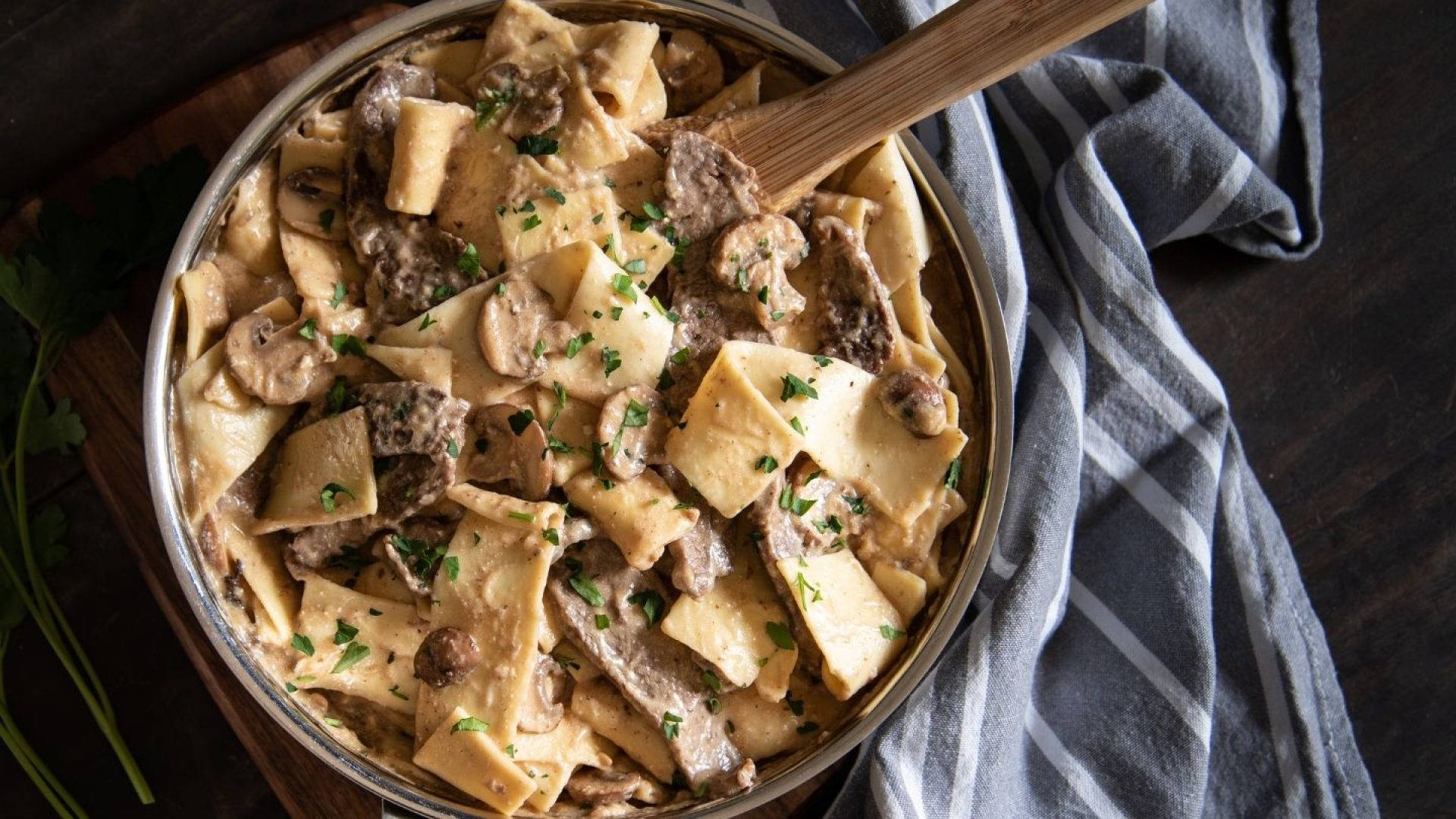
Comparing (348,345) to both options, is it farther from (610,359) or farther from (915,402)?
(915,402)

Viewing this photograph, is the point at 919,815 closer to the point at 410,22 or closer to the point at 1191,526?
the point at 1191,526

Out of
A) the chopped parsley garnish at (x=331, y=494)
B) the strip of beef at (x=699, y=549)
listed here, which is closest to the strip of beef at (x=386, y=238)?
the chopped parsley garnish at (x=331, y=494)

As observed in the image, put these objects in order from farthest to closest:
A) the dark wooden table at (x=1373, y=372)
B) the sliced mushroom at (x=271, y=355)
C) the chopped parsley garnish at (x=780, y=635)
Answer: the dark wooden table at (x=1373, y=372) < the chopped parsley garnish at (x=780, y=635) < the sliced mushroom at (x=271, y=355)

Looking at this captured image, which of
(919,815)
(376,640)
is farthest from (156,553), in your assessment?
(919,815)

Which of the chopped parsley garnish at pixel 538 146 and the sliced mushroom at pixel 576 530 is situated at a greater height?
the chopped parsley garnish at pixel 538 146

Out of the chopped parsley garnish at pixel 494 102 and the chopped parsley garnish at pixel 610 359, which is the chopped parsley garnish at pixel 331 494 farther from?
the chopped parsley garnish at pixel 494 102

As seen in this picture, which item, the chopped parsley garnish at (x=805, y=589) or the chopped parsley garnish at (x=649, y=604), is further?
the chopped parsley garnish at (x=649, y=604)

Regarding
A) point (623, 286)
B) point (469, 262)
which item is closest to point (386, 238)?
point (469, 262)
